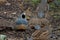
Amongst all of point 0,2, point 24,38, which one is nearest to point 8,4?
point 0,2

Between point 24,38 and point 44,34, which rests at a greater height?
point 44,34

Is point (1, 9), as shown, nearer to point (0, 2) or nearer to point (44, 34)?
point (0, 2)

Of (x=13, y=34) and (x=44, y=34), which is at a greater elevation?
(x=44, y=34)

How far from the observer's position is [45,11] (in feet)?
24.9

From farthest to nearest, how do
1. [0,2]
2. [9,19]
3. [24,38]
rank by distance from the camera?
[0,2] → [9,19] → [24,38]

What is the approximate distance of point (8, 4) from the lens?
824 cm

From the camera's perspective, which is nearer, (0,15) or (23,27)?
(23,27)

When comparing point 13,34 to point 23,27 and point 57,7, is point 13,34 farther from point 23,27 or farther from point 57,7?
point 57,7

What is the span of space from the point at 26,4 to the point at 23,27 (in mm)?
2402

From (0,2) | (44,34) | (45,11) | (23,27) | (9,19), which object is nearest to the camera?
(44,34)

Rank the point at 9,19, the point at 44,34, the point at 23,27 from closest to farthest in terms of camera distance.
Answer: the point at 44,34
the point at 23,27
the point at 9,19

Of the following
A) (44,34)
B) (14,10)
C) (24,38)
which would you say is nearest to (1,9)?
(14,10)

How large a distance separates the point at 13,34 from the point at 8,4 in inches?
99.2

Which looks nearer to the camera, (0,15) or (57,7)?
(0,15)
